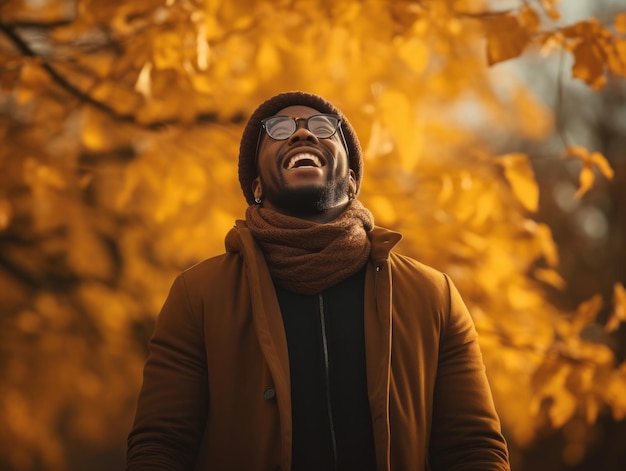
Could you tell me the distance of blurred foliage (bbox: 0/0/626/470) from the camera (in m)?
3.48

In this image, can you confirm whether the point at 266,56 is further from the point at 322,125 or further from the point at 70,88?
the point at 322,125

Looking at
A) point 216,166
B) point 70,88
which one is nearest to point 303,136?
point 70,88

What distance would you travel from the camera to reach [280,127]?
2502mm

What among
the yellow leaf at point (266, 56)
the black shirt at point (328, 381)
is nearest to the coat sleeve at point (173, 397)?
the black shirt at point (328, 381)

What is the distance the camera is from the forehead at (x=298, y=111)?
2.54m

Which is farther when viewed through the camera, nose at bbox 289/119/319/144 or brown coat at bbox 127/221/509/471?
nose at bbox 289/119/319/144

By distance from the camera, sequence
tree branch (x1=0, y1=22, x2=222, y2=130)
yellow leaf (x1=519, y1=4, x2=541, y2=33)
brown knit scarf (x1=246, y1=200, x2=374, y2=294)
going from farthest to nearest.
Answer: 1. tree branch (x1=0, y1=22, x2=222, y2=130)
2. yellow leaf (x1=519, y1=4, x2=541, y2=33)
3. brown knit scarf (x1=246, y1=200, x2=374, y2=294)

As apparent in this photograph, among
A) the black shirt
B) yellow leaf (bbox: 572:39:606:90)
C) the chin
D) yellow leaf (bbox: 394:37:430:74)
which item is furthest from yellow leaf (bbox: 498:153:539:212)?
the black shirt

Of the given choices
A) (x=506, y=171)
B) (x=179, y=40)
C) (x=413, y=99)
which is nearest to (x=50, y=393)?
(x=413, y=99)

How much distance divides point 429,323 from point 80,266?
4.10 m

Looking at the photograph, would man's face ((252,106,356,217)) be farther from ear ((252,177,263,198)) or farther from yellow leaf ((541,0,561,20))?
yellow leaf ((541,0,561,20))

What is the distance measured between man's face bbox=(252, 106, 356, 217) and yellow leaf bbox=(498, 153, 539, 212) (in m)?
1.20

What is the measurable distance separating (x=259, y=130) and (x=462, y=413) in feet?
3.61

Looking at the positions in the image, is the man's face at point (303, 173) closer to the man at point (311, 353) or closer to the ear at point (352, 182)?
the man at point (311, 353)
